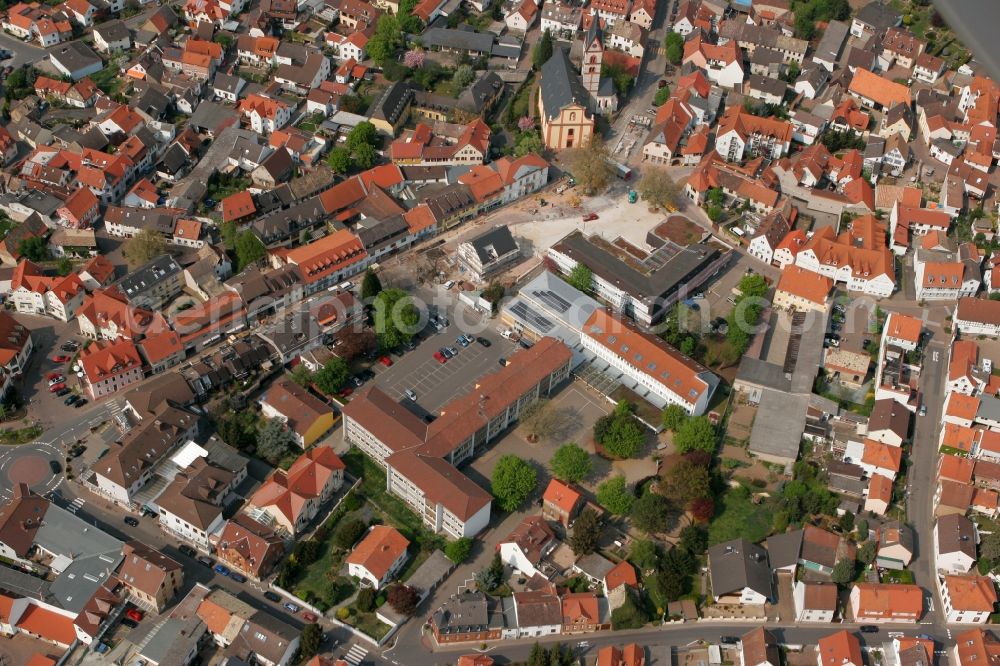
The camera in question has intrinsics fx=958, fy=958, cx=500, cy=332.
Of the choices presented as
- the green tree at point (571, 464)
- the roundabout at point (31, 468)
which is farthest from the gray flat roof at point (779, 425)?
the roundabout at point (31, 468)

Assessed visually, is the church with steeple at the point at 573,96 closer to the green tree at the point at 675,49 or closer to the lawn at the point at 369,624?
the green tree at the point at 675,49

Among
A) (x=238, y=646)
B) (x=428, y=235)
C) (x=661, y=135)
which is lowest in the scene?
(x=238, y=646)

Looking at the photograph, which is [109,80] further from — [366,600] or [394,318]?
[366,600]

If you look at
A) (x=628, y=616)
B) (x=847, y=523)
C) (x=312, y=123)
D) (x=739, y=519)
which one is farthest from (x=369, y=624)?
(x=312, y=123)

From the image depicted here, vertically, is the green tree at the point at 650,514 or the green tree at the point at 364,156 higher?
the green tree at the point at 364,156

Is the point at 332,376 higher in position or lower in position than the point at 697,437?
lower

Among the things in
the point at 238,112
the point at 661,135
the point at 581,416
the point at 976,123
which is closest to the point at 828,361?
the point at 581,416

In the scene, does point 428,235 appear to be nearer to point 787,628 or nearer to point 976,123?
point 787,628
